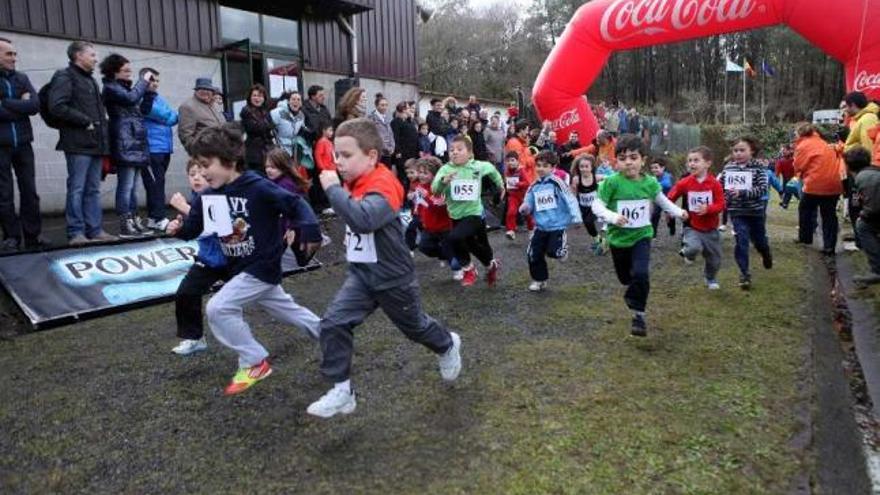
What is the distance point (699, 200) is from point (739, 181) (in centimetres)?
76

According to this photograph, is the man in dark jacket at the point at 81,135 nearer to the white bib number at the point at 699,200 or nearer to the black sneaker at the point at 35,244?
the black sneaker at the point at 35,244

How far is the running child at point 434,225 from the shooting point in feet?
24.3

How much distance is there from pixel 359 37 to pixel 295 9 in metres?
1.99

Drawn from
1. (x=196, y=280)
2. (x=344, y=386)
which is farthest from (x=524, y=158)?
(x=344, y=386)

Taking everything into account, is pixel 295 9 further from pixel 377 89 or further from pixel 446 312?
pixel 446 312

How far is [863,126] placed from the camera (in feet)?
29.0

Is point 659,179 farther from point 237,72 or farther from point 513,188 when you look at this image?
point 237,72

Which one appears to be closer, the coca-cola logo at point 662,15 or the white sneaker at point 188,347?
the white sneaker at point 188,347

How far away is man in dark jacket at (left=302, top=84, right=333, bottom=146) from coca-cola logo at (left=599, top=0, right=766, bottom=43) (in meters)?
6.33

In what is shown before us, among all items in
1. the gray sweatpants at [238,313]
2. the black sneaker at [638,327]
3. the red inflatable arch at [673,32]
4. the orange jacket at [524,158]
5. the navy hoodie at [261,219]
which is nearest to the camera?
the gray sweatpants at [238,313]

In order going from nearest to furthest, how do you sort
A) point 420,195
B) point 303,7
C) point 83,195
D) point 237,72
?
point 83,195 < point 420,195 < point 237,72 < point 303,7

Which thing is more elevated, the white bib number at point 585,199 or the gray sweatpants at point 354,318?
Answer: the white bib number at point 585,199

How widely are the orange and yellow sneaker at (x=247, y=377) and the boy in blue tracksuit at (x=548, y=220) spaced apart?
351 cm

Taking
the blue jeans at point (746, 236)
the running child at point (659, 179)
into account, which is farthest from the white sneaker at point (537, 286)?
the running child at point (659, 179)
